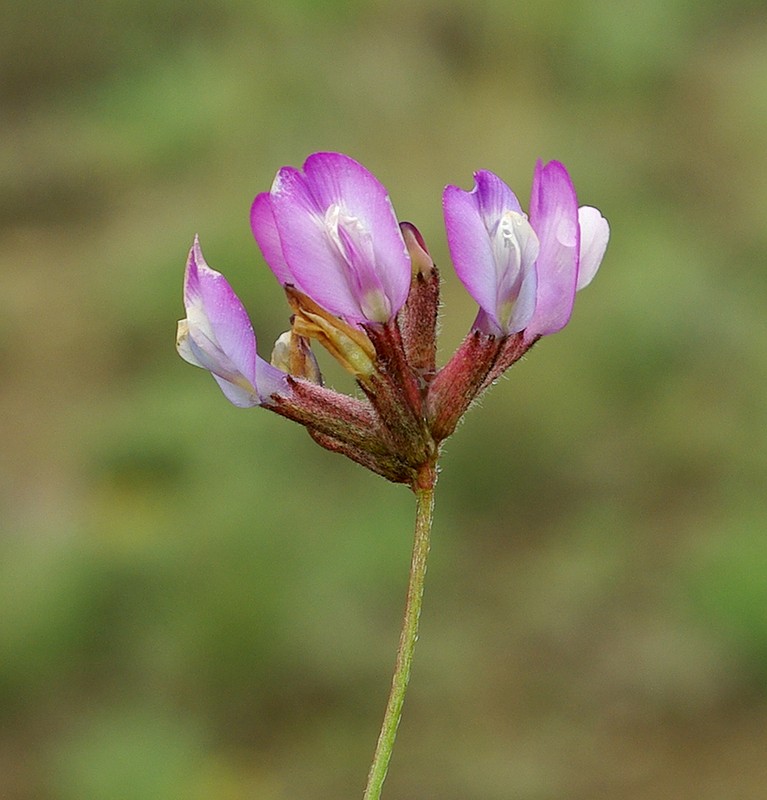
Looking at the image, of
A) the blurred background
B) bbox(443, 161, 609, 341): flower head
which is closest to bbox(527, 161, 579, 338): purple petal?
bbox(443, 161, 609, 341): flower head

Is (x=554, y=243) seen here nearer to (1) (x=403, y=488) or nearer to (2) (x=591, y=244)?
(2) (x=591, y=244)

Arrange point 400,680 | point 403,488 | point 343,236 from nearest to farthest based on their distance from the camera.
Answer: point 400,680
point 343,236
point 403,488

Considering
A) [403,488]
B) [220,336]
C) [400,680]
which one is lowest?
[400,680]

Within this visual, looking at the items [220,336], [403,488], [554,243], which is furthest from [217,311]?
[403,488]

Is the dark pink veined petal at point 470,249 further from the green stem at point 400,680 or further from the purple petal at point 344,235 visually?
the green stem at point 400,680

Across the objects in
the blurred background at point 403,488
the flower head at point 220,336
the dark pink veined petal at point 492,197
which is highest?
the blurred background at point 403,488

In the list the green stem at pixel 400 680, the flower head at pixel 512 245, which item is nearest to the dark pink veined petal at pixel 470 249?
the flower head at pixel 512 245

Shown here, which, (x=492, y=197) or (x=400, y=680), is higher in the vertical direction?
(x=492, y=197)
